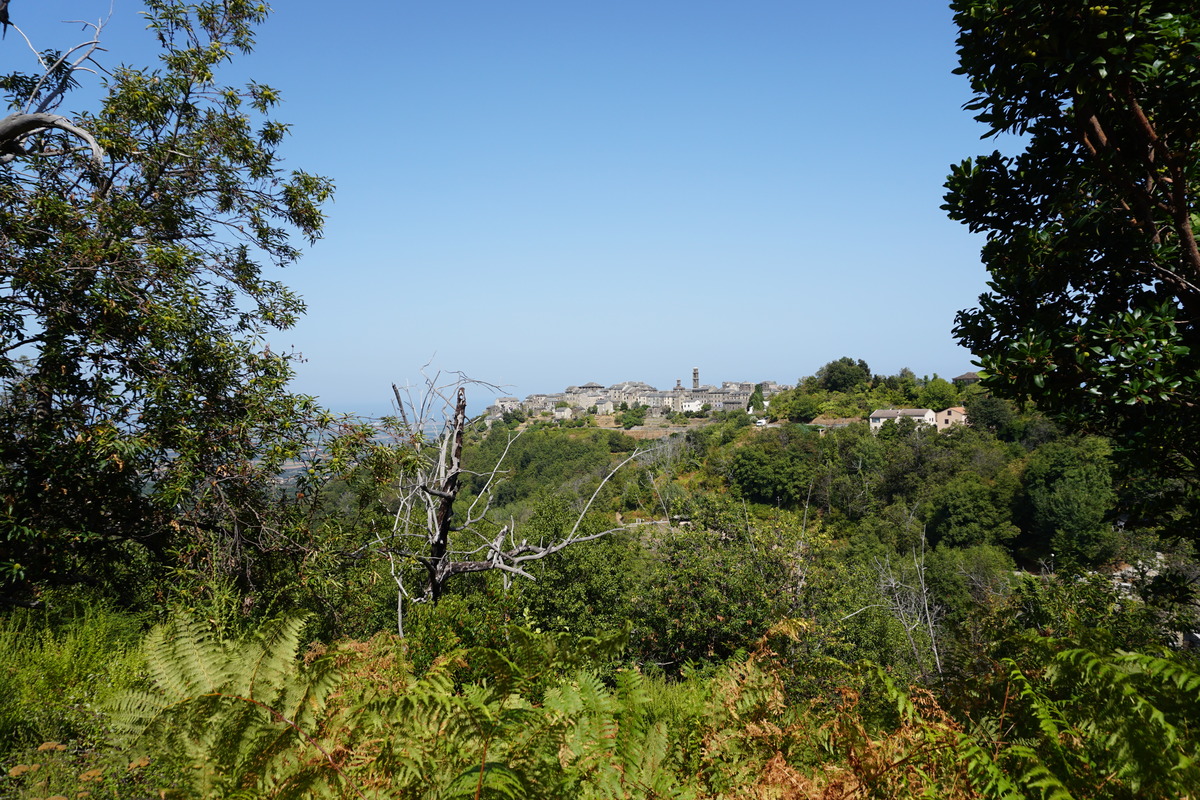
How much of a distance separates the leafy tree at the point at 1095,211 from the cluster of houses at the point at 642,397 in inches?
4831

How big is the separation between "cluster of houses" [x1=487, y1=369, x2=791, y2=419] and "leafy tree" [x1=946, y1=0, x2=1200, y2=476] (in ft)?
403

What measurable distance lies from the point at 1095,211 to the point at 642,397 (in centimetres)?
14827

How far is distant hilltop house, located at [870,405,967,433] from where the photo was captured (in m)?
65.6

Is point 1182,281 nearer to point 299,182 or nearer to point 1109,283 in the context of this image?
point 1109,283

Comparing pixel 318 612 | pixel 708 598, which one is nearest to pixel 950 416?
pixel 708 598

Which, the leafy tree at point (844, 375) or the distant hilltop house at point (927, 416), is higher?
the leafy tree at point (844, 375)

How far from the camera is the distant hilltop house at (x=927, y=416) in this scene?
6562 centimetres

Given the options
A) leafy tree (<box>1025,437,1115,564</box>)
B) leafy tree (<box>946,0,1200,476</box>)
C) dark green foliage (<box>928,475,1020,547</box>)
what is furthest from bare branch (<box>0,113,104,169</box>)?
dark green foliage (<box>928,475,1020,547</box>)

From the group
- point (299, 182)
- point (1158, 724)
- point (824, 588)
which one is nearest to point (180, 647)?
point (1158, 724)

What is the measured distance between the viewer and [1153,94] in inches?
127

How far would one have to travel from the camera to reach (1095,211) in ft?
12.1

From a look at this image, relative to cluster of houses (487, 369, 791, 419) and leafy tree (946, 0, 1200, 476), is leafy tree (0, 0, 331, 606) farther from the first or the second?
cluster of houses (487, 369, 791, 419)

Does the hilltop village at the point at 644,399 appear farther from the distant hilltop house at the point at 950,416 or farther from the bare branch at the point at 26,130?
the bare branch at the point at 26,130

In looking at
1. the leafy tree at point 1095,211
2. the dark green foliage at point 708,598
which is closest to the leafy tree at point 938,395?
the dark green foliage at point 708,598
